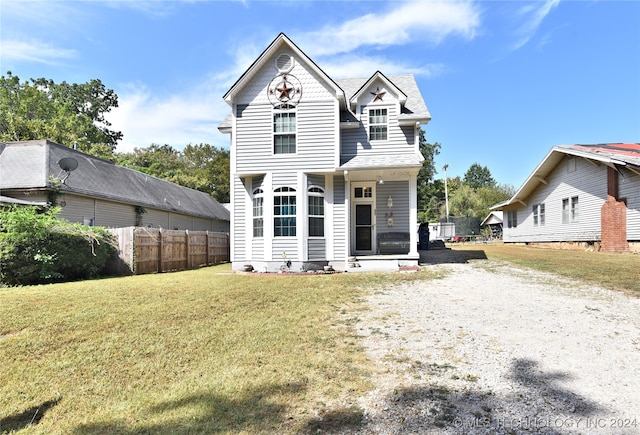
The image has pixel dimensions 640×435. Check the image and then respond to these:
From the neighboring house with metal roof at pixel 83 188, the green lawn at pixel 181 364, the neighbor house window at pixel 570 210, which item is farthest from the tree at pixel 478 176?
the green lawn at pixel 181 364

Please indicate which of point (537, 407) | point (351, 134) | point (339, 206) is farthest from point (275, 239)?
point (537, 407)

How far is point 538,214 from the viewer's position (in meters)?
23.9

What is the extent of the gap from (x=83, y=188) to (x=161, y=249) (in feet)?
19.8

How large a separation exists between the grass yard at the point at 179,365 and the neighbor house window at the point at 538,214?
21.3 m

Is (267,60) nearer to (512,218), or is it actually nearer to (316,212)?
(316,212)

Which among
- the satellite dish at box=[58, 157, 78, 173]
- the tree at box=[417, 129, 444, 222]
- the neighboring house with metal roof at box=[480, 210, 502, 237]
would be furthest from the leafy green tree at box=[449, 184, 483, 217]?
the satellite dish at box=[58, 157, 78, 173]

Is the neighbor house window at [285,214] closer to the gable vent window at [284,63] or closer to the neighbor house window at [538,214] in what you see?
the gable vent window at [284,63]

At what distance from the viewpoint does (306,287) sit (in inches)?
362

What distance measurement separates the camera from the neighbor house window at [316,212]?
1270 centimetres

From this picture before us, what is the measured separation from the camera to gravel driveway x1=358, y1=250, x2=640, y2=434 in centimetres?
299

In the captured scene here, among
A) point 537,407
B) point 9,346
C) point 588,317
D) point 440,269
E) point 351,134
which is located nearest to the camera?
point 537,407

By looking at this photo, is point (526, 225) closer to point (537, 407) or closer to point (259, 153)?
point (259, 153)

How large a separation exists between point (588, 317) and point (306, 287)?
5925 millimetres

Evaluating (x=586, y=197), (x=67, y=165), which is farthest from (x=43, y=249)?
(x=586, y=197)
